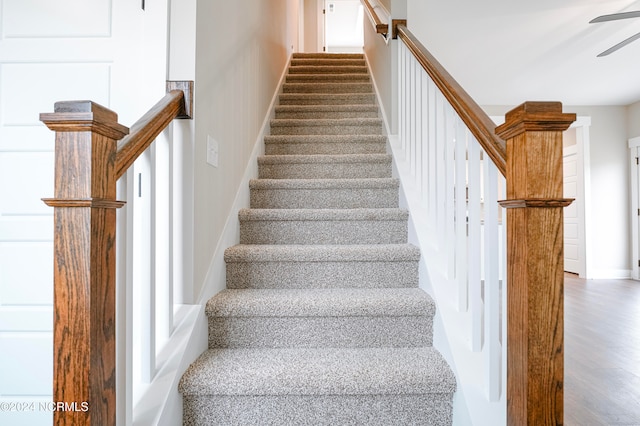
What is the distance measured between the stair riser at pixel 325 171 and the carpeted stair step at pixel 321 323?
1.14 meters

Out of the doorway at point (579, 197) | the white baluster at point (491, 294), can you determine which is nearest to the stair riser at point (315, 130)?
the white baluster at point (491, 294)

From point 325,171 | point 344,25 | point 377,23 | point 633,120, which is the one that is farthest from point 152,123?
point 344,25

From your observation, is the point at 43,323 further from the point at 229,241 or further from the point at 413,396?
the point at 413,396

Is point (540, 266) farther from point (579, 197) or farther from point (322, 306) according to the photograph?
point (579, 197)

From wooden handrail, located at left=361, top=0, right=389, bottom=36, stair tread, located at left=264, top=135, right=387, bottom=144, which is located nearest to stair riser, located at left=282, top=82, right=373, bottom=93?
wooden handrail, located at left=361, top=0, right=389, bottom=36

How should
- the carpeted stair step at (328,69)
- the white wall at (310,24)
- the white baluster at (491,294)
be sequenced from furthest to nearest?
the white wall at (310,24)
the carpeted stair step at (328,69)
the white baluster at (491,294)

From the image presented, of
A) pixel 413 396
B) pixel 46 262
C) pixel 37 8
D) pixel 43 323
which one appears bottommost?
pixel 413 396

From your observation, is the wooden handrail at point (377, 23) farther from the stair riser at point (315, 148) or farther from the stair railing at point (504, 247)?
the stair railing at point (504, 247)

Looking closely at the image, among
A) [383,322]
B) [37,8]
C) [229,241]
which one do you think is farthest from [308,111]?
[383,322]

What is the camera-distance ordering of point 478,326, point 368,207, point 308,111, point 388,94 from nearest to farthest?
1. point 478,326
2. point 368,207
3. point 388,94
4. point 308,111

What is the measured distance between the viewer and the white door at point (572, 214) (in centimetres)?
588

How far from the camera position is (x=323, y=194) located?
218 centimetres

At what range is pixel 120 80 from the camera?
1439 millimetres

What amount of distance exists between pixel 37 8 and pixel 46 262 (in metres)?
1.07
